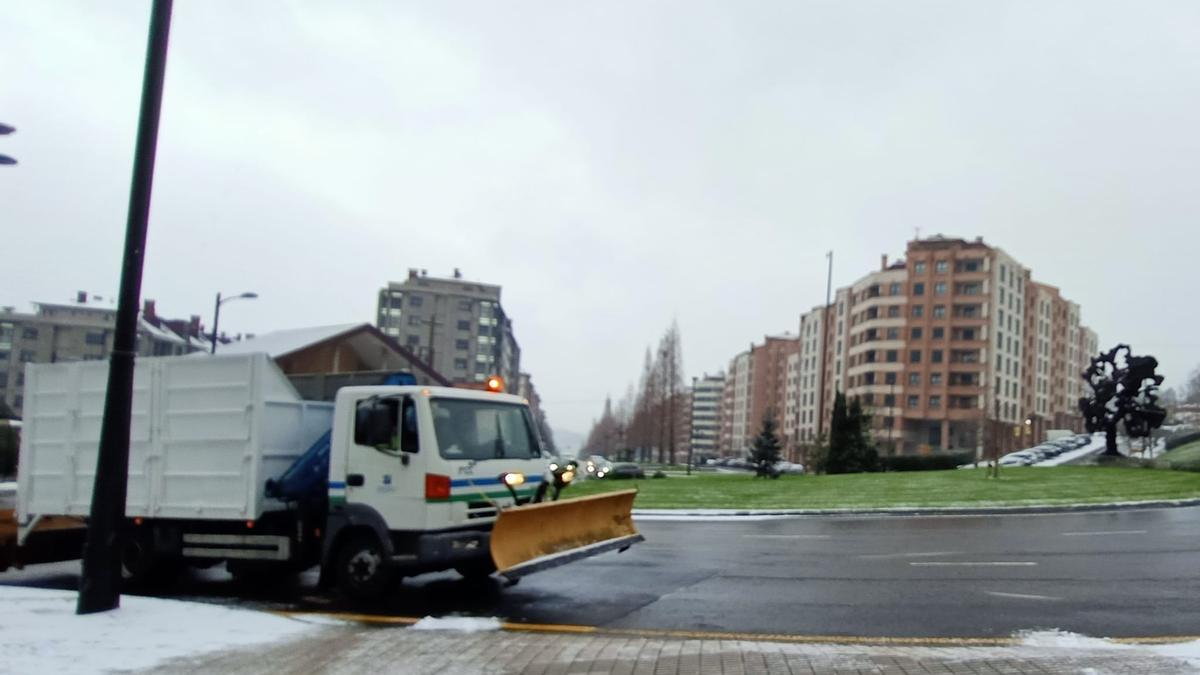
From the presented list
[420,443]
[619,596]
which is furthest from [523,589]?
[420,443]

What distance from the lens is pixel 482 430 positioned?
10023 millimetres

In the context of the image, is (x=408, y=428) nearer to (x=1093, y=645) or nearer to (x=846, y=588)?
(x=846, y=588)

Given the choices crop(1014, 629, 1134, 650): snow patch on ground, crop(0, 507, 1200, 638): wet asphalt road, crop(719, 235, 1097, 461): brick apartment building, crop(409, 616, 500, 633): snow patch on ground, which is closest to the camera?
crop(1014, 629, 1134, 650): snow patch on ground

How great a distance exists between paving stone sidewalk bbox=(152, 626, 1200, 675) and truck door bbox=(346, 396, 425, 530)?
1910 millimetres

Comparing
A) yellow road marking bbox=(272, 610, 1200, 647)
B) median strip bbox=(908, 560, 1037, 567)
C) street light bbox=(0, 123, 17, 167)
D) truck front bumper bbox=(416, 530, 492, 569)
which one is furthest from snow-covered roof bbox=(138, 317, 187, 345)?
yellow road marking bbox=(272, 610, 1200, 647)

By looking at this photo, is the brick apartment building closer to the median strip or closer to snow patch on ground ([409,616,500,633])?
the median strip

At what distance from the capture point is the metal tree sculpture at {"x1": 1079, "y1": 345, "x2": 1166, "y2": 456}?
Answer: 3897 centimetres

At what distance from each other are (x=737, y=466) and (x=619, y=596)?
8260 centimetres

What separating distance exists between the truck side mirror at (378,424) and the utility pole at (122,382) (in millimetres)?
2256

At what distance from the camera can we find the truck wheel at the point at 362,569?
31.2 ft

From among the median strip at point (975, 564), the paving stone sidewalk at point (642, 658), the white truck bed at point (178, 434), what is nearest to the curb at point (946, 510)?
the median strip at point (975, 564)

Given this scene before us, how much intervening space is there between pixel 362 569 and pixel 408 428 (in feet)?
5.21

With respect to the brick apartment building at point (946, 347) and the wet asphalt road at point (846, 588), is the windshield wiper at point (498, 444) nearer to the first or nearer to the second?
the wet asphalt road at point (846, 588)

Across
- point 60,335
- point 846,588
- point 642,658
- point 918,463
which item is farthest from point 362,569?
point 60,335
